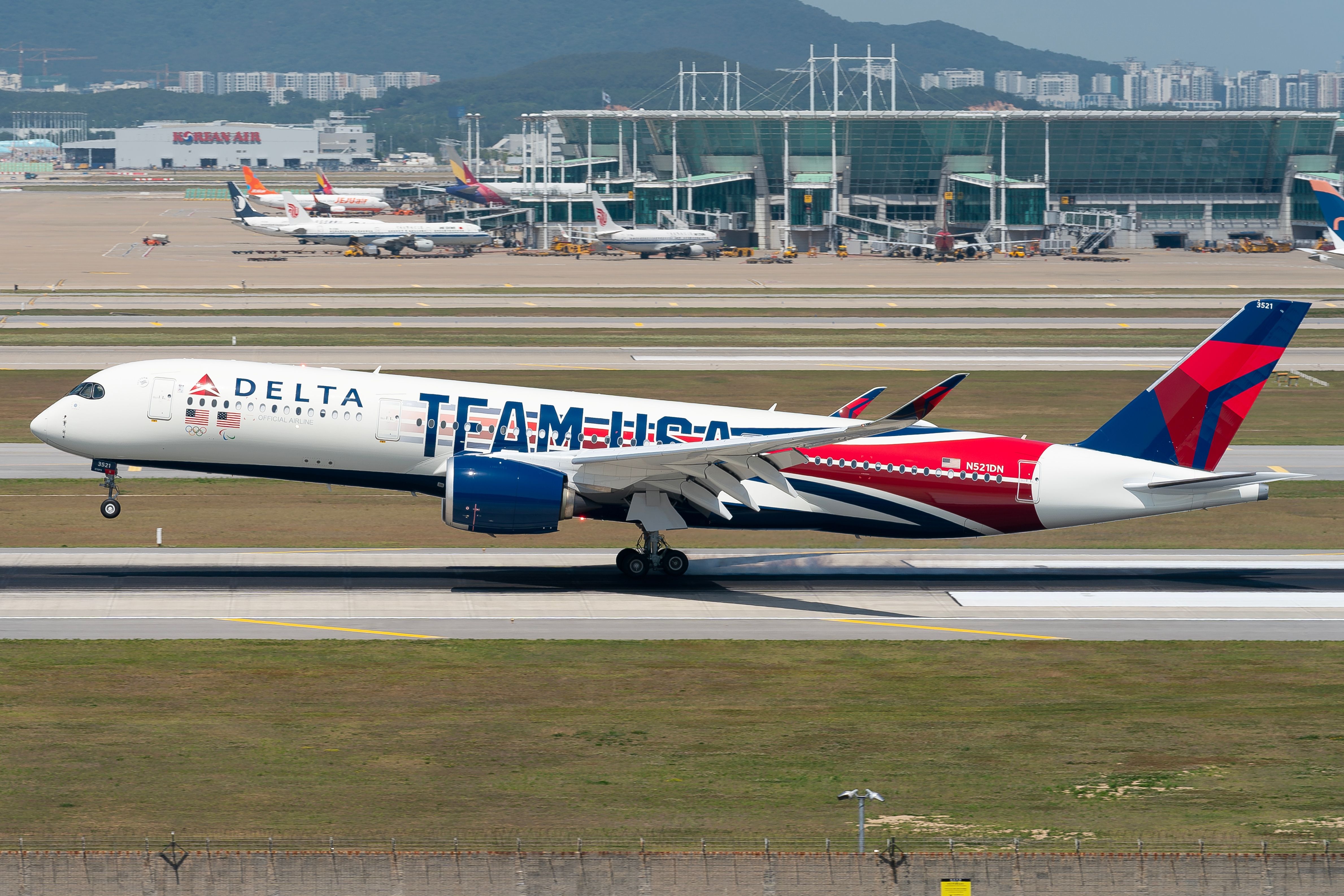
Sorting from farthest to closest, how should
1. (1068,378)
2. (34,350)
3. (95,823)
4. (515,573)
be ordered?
(34,350)
(1068,378)
(515,573)
(95,823)

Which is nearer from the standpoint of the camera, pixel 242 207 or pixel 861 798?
pixel 861 798

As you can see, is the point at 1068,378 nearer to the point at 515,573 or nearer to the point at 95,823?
the point at 515,573

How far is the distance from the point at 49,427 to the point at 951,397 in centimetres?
4750

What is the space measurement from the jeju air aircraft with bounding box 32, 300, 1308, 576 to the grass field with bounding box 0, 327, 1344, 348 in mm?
50350

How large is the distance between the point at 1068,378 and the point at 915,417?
5010 cm

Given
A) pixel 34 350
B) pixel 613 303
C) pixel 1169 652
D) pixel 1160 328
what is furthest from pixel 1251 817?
pixel 613 303

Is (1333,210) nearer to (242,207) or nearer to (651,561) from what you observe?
(651,561)

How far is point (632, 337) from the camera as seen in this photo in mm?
96312

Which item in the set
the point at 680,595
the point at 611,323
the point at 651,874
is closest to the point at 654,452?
the point at 680,595

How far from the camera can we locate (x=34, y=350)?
8625cm

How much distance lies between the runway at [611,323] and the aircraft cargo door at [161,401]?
59686 millimetres

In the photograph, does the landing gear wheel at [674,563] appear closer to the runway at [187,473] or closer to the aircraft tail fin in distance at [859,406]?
the aircraft tail fin in distance at [859,406]

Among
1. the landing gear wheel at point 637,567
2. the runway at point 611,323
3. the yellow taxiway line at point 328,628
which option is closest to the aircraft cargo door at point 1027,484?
the landing gear wheel at point 637,567

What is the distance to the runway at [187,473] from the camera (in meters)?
54.2
